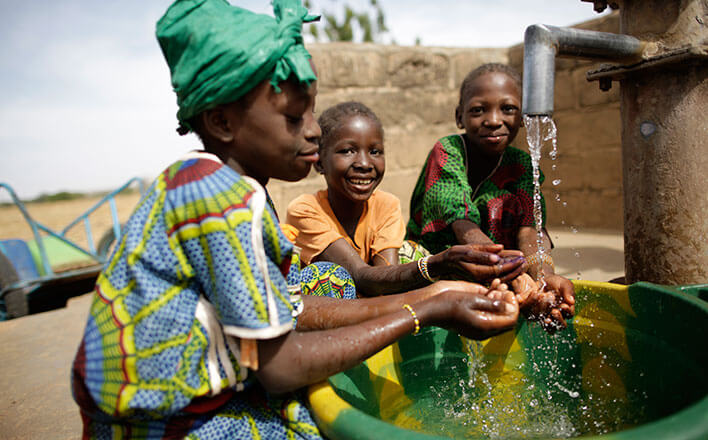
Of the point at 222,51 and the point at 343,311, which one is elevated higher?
the point at 222,51

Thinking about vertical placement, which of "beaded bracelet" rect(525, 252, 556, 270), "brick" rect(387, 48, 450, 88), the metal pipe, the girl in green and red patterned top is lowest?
"beaded bracelet" rect(525, 252, 556, 270)

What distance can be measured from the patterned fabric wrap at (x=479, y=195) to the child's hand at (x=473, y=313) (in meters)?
0.97

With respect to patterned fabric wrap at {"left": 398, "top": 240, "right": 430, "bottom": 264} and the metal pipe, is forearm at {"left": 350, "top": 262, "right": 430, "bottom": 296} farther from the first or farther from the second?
the metal pipe

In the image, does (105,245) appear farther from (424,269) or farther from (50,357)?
(424,269)

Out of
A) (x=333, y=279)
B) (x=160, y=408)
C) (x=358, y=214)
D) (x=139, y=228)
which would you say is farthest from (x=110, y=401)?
(x=358, y=214)

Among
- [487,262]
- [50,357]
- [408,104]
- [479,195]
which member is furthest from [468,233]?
[408,104]

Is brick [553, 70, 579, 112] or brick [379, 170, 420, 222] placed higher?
brick [553, 70, 579, 112]

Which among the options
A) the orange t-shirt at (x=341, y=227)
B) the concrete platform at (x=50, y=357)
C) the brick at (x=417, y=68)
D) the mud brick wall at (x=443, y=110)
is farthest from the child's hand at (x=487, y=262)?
the brick at (x=417, y=68)

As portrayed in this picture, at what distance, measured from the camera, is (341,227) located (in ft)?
7.06


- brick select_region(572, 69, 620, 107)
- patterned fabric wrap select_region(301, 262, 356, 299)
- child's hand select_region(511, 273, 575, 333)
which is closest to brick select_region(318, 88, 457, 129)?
brick select_region(572, 69, 620, 107)

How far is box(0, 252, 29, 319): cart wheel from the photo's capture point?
4.37 m

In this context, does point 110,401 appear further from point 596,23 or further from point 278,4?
point 596,23

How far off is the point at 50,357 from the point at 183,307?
209cm

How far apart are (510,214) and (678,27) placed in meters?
0.95
